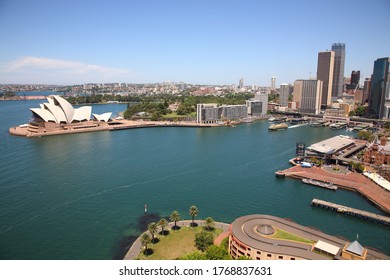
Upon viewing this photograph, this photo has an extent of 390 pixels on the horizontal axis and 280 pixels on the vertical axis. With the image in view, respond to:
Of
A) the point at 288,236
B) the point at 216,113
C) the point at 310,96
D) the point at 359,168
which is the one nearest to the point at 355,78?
the point at 310,96

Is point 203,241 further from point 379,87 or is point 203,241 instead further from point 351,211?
point 379,87

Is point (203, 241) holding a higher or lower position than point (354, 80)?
lower

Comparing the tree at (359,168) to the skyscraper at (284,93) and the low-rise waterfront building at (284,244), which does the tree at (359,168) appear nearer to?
the low-rise waterfront building at (284,244)

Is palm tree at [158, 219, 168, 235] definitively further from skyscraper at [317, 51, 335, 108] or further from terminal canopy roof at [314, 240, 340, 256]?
skyscraper at [317, 51, 335, 108]

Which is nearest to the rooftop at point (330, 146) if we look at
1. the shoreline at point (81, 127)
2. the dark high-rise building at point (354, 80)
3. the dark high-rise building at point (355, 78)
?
the shoreline at point (81, 127)

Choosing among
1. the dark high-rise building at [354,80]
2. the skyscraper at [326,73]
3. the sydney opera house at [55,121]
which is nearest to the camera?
the sydney opera house at [55,121]
